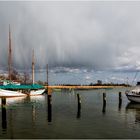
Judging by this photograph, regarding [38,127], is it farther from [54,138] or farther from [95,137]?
[95,137]

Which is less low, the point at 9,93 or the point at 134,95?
the point at 134,95

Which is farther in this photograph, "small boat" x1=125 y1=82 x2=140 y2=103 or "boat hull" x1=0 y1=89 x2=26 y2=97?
"boat hull" x1=0 y1=89 x2=26 y2=97

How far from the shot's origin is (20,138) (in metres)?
27.0

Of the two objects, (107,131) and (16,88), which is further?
(16,88)

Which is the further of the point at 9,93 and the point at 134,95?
the point at 9,93

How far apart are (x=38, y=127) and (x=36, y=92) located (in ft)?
214

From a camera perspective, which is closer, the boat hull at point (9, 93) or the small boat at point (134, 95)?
the small boat at point (134, 95)

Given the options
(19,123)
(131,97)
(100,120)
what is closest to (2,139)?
Answer: (19,123)

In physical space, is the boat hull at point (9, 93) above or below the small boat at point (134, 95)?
below

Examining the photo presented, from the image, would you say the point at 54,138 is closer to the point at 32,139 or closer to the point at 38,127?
the point at 32,139

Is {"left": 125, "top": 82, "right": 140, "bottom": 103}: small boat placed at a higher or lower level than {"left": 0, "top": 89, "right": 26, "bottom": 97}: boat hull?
higher

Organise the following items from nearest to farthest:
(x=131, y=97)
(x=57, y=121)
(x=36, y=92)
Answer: (x=57, y=121), (x=131, y=97), (x=36, y=92)

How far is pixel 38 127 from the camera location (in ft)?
106

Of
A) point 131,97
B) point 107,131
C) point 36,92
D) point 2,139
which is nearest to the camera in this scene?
point 2,139
